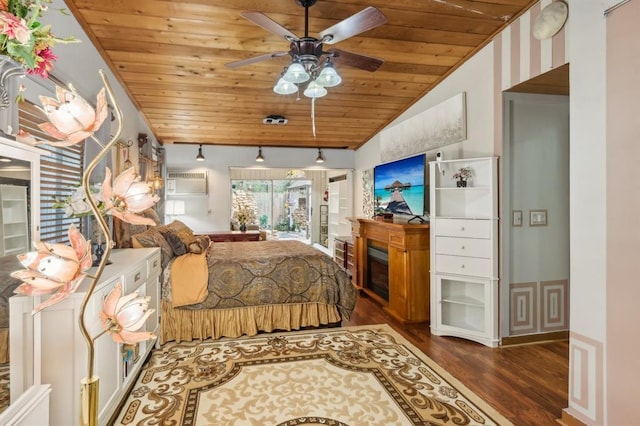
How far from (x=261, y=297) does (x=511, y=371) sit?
2196 millimetres

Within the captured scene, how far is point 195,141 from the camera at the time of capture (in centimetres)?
608

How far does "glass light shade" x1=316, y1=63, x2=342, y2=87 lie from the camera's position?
7.75ft

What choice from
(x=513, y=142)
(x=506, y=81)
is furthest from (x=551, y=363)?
(x=506, y=81)

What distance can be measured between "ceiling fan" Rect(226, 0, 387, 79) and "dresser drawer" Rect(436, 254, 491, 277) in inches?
76.5

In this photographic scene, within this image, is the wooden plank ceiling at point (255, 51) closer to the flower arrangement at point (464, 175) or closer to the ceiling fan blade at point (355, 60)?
the ceiling fan blade at point (355, 60)

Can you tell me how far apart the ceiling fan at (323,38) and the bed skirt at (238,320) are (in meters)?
2.18

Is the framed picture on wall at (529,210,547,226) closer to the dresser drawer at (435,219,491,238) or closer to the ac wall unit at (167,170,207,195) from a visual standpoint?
the dresser drawer at (435,219,491,238)

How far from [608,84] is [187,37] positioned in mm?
3181

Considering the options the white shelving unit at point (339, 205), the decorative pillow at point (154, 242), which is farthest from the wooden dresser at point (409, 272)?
the white shelving unit at point (339, 205)

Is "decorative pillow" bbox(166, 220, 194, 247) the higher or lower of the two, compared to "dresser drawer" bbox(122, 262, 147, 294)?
higher

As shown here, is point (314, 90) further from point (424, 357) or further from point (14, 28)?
point (424, 357)

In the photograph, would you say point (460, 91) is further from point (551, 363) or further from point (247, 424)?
point (247, 424)

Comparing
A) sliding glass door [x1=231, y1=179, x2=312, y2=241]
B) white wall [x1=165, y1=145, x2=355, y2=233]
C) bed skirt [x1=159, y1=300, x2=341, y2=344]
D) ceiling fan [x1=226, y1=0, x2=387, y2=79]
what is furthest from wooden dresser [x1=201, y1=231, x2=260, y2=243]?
ceiling fan [x1=226, y1=0, x2=387, y2=79]

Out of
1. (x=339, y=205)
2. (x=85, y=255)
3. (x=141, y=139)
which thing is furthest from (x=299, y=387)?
(x=339, y=205)
